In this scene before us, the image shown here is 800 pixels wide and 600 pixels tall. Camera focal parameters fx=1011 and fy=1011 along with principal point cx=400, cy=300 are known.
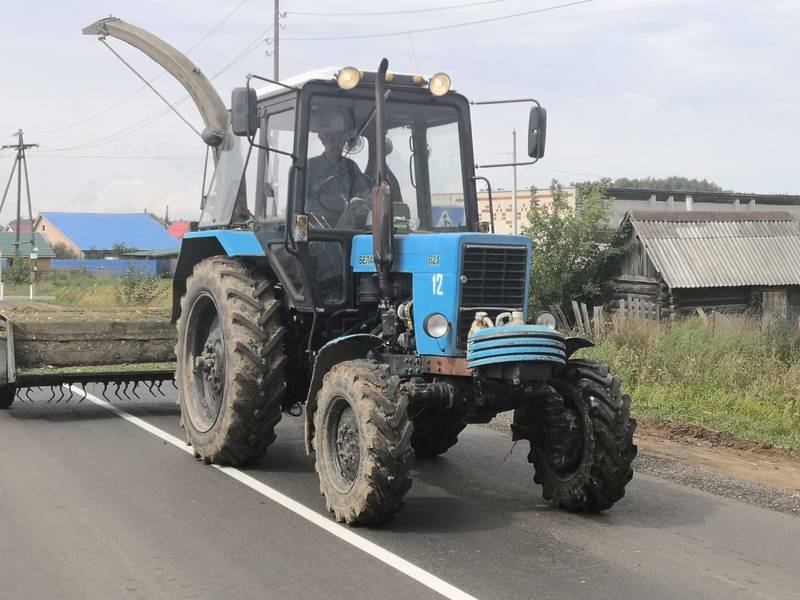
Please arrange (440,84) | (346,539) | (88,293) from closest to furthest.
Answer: (346,539)
(440,84)
(88,293)

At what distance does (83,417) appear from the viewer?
422 inches

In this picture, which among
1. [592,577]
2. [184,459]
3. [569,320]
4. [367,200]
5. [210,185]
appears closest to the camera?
[592,577]

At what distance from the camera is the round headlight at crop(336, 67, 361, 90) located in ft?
23.9

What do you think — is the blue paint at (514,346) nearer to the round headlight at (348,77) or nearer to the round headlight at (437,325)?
the round headlight at (437,325)

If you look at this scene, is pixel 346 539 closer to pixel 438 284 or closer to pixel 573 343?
pixel 438 284

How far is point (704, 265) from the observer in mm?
25578

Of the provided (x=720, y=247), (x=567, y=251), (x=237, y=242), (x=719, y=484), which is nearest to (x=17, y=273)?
(x=567, y=251)

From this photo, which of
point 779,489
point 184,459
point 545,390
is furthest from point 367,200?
point 779,489

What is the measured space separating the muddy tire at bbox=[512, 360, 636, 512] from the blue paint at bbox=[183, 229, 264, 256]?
2606 millimetres

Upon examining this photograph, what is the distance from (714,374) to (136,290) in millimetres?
21527

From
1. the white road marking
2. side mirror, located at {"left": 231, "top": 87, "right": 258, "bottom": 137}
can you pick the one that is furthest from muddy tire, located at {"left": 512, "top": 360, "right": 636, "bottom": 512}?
side mirror, located at {"left": 231, "top": 87, "right": 258, "bottom": 137}

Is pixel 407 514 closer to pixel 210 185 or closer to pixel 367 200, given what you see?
pixel 367 200

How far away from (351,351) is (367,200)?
1374 millimetres

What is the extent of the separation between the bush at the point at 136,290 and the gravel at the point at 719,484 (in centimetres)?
2334
